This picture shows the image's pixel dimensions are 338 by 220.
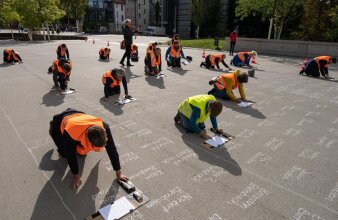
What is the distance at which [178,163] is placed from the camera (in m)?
4.66

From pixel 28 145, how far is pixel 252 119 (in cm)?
539

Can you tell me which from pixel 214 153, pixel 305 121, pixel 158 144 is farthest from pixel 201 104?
pixel 305 121

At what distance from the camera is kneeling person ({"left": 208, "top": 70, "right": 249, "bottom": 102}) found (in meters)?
7.48

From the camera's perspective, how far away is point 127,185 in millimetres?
3881

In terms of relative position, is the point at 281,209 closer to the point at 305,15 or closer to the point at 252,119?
the point at 252,119

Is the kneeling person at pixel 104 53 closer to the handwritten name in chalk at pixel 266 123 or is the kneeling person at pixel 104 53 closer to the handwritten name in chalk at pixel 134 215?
the handwritten name in chalk at pixel 266 123

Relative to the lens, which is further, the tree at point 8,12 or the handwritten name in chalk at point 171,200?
the tree at point 8,12

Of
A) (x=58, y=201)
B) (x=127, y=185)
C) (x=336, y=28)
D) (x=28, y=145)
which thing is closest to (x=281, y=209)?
(x=127, y=185)

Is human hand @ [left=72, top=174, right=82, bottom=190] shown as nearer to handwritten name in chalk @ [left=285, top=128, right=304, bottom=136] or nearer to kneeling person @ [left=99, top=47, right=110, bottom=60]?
handwritten name in chalk @ [left=285, top=128, right=304, bottom=136]

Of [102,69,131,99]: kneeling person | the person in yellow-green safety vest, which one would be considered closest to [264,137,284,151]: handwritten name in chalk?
the person in yellow-green safety vest

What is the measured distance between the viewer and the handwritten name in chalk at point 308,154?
16.3 feet

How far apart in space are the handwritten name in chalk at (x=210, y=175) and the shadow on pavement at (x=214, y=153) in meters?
0.13

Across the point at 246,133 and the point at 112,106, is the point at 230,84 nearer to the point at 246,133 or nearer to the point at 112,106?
the point at 246,133

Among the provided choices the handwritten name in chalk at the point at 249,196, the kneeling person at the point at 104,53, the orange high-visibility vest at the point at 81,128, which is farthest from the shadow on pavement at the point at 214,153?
the kneeling person at the point at 104,53
